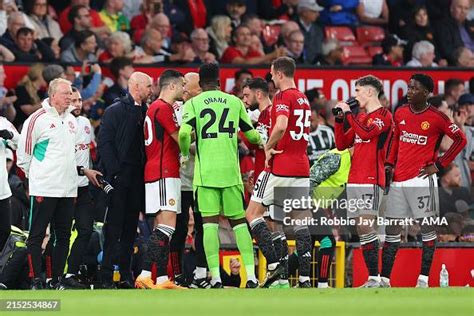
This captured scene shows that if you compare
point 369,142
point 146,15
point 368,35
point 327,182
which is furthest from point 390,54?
point 369,142

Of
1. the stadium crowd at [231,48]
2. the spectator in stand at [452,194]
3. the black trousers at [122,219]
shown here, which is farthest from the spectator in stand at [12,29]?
the spectator in stand at [452,194]

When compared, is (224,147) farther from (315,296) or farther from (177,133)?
(315,296)

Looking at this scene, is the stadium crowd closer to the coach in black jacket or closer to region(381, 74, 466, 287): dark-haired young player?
the coach in black jacket

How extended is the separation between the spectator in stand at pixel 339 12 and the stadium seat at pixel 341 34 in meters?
0.19

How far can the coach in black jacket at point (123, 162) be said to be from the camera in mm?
17438

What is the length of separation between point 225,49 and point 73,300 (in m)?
10.2

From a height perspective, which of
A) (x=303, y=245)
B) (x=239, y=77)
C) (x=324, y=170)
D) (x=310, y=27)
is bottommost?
(x=303, y=245)

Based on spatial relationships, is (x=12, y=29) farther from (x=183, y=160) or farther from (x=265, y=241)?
(x=265, y=241)

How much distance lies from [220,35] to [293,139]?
8.03m

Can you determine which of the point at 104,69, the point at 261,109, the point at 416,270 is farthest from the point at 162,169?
the point at 104,69

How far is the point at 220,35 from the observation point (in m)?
25.1

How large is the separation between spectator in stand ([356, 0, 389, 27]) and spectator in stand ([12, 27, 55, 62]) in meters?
6.38

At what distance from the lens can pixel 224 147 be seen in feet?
55.3

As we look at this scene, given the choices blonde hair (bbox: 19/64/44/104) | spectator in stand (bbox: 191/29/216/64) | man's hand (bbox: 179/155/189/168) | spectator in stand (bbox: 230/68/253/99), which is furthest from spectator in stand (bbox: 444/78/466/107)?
man's hand (bbox: 179/155/189/168)
